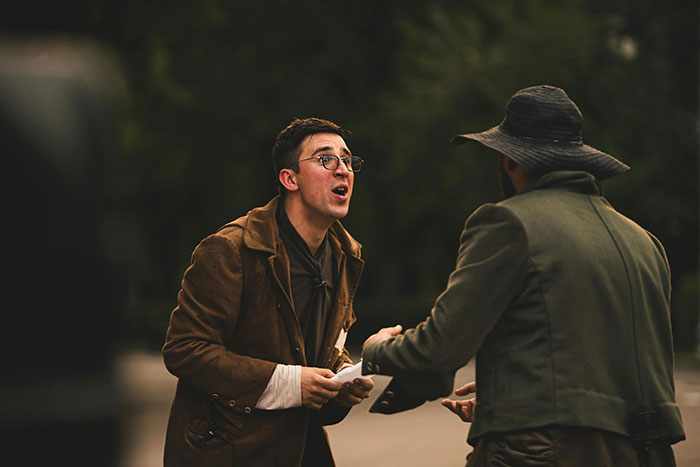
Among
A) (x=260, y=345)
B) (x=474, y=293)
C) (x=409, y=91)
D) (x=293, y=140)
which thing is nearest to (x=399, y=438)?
(x=293, y=140)

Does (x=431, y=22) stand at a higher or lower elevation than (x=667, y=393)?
higher

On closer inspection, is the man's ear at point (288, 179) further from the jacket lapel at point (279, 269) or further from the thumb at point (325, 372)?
the thumb at point (325, 372)

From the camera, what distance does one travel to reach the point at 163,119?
78.2ft

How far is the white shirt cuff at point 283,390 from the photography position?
11.4 feet

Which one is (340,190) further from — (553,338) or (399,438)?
(399,438)

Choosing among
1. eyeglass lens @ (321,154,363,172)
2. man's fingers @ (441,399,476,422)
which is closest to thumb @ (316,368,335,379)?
man's fingers @ (441,399,476,422)

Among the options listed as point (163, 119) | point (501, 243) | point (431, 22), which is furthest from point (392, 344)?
point (431, 22)

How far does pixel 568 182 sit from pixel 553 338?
47 centimetres

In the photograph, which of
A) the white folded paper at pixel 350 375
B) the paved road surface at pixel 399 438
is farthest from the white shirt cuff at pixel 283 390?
the paved road surface at pixel 399 438

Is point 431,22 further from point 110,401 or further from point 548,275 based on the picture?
point 110,401

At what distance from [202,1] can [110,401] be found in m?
24.5

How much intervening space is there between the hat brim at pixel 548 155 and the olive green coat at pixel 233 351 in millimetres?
926

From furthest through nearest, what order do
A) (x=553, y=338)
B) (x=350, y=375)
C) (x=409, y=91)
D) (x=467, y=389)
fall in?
(x=409, y=91) < (x=350, y=375) < (x=467, y=389) < (x=553, y=338)

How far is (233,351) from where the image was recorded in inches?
141
